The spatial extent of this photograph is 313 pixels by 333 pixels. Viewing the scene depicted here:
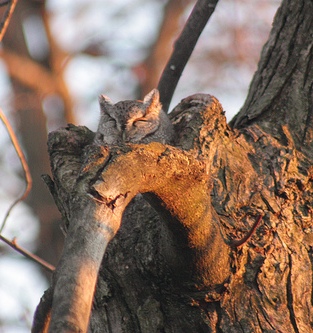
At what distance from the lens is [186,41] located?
3.83 metres

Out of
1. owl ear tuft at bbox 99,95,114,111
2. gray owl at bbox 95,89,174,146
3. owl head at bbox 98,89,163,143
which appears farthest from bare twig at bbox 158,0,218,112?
owl ear tuft at bbox 99,95,114,111

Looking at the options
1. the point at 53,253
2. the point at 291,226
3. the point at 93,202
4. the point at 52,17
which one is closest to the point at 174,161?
the point at 93,202

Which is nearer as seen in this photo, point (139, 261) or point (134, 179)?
point (134, 179)

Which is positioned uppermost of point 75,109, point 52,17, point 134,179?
point 52,17

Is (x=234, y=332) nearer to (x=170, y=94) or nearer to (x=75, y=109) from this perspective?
(x=170, y=94)

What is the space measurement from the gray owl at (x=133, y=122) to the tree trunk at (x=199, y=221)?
1136mm

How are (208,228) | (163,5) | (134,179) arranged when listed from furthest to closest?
1. (163,5)
2. (208,228)
3. (134,179)

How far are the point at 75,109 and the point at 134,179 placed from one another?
5.64 m

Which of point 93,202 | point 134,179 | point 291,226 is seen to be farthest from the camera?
point 291,226

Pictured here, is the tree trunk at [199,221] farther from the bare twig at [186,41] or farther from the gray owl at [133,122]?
the gray owl at [133,122]

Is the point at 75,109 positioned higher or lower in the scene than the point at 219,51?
lower

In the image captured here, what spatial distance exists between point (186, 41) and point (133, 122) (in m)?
1.07

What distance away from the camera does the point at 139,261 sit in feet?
8.29

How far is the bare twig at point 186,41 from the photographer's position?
3779mm
